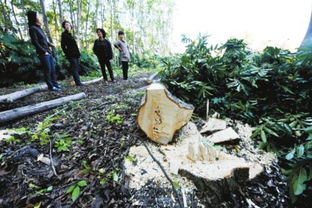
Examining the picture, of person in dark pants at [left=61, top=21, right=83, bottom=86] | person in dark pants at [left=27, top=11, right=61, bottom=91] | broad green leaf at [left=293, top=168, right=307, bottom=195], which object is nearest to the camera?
broad green leaf at [left=293, top=168, right=307, bottom=195]

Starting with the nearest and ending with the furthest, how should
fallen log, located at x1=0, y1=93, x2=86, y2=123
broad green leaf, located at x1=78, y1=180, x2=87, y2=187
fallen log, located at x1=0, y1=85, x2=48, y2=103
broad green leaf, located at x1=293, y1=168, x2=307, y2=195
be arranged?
broad green leaf, located at x1=293, y1=168, x2=307, y2=195 → broad green leaf, located at x1=78, y1=180, x2=87, y2=187 → fallen log, located at x1=0, y1=93, x2=86, y2=123 → fallen log, located at x1=0, y1=85, x2=48, y2=103

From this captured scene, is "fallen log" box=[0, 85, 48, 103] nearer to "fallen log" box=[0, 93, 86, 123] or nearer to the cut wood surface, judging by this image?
"fallen log" box=[0, 93, 86, 123]

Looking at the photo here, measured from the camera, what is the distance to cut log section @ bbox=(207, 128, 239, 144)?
1.70 m

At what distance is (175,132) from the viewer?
176cm

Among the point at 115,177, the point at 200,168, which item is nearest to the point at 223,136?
the point at 200,168

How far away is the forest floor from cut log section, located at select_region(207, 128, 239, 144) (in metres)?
0.43

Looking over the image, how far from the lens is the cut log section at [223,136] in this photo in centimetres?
170

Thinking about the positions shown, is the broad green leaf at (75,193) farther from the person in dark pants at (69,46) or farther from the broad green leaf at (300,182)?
the person in dark pants at (69,46)

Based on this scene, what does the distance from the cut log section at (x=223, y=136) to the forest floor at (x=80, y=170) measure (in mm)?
432

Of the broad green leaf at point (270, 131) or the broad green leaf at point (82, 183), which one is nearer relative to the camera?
the broad green leaf at point (82, 183)

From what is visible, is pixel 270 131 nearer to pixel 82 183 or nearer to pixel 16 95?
pixel 82 183

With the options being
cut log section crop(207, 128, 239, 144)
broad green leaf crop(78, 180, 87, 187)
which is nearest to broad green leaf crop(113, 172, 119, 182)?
broad green leaf crop(78, 180, 87, 187)

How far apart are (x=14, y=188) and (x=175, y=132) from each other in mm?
1503

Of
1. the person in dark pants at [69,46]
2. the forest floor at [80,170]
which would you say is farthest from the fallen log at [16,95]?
the forest floor at [80,170]
